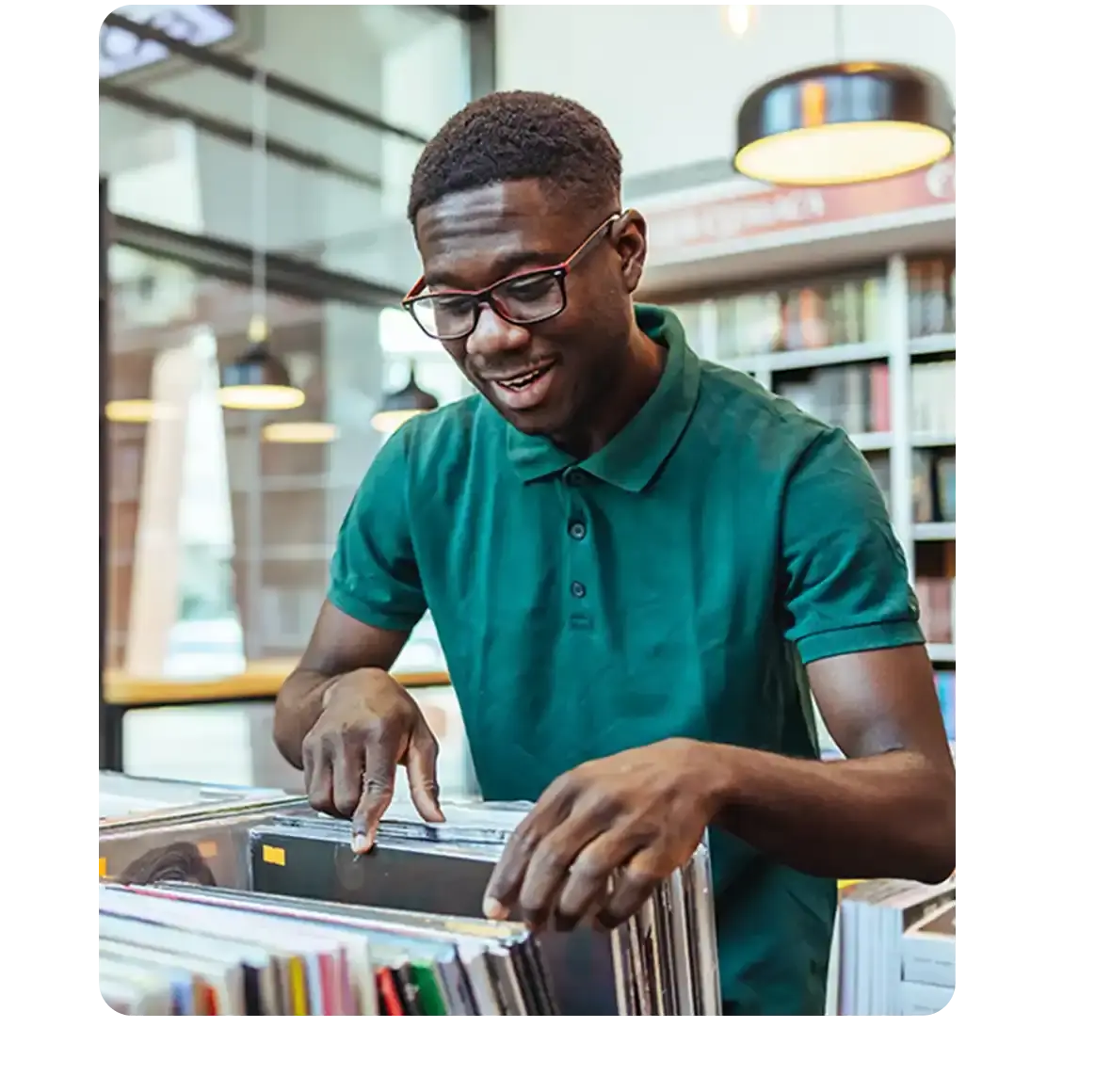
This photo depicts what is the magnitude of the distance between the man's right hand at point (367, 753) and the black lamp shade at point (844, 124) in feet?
3.47

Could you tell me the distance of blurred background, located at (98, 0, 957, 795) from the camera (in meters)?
1.58

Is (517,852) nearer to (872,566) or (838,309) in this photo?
(872,566)

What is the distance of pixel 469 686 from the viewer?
1226 mm

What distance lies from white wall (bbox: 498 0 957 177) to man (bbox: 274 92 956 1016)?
0.98ft

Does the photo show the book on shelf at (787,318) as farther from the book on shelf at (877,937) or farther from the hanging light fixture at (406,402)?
the book on shelf at (877,937)

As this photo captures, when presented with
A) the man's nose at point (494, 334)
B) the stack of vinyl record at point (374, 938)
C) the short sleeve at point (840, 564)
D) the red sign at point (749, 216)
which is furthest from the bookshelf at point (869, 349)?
the stack of vinyl record at point (374, 938)

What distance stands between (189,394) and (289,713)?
19.6 ft

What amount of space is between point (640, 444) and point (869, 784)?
372 mm

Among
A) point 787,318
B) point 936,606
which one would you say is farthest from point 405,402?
point 936,606

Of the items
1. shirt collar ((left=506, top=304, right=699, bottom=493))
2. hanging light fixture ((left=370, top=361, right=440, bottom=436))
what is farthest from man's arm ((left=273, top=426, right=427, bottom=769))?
hanging light fixture ((left=370, top=361, right=440, bottom=436))

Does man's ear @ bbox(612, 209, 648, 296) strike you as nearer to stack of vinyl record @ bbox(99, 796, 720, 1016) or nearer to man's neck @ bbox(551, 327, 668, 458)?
man's neck @ bbox(551, 327, 668, 458)

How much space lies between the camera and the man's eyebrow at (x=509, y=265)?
3.22 feet
